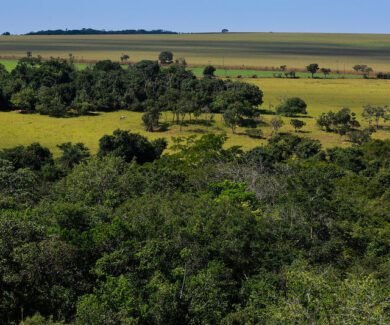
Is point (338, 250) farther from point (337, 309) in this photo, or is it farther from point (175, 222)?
point (337, 309)

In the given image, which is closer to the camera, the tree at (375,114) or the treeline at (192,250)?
the treeline at (192,250)

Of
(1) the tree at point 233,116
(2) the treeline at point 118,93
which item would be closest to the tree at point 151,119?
(2) the treeline at point 118,93

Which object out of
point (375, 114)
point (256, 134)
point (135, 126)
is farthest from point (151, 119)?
point (375, 114)

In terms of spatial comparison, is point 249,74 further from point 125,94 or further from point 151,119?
point 151,119

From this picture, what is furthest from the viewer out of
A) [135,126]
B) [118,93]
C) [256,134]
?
[118,93]

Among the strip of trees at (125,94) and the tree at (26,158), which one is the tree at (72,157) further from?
the strip of trees at (125,94)

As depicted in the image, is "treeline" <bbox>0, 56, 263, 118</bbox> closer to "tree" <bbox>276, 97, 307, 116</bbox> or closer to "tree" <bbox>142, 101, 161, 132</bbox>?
"tree" <bbox>142, 101, 161, 132</bbox>
